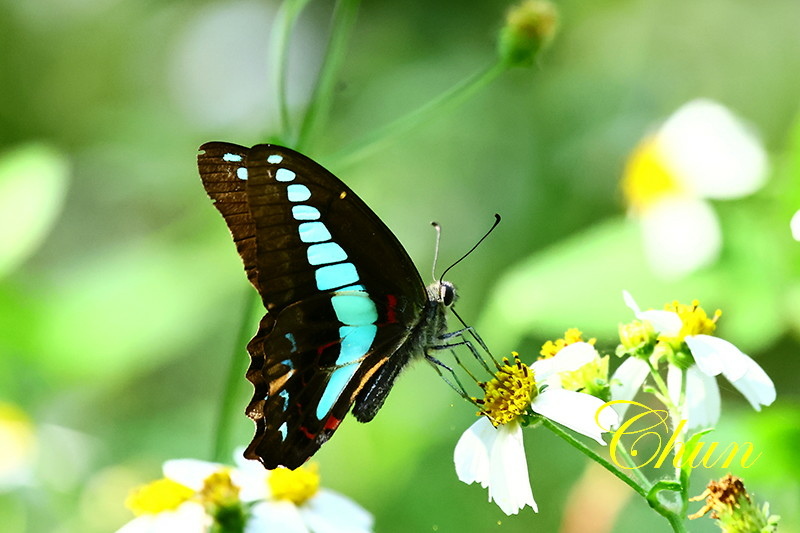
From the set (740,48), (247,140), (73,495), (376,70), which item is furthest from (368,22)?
(73,495)

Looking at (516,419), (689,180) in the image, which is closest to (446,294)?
(516,419)

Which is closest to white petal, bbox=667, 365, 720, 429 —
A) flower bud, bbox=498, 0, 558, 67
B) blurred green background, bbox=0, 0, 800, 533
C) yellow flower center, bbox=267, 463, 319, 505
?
blurred green background, bbox=0, 0, 800, 533

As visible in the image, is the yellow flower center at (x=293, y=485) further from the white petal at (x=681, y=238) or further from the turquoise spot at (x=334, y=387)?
the white petal at (x=681, y=238)

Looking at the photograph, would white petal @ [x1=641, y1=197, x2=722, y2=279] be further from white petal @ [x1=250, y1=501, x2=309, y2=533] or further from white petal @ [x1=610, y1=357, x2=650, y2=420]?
white petal @ [x1=250, y1=501, x2=309, y2=533]

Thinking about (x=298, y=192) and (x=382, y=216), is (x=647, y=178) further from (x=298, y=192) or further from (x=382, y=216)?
(x=298, y=192)

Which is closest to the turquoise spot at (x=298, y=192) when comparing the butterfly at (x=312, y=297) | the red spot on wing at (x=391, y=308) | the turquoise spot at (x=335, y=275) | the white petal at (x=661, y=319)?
the butterfly at (x=312, y=297)

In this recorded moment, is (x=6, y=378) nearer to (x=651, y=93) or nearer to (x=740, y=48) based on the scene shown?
(x=651, y=93)
